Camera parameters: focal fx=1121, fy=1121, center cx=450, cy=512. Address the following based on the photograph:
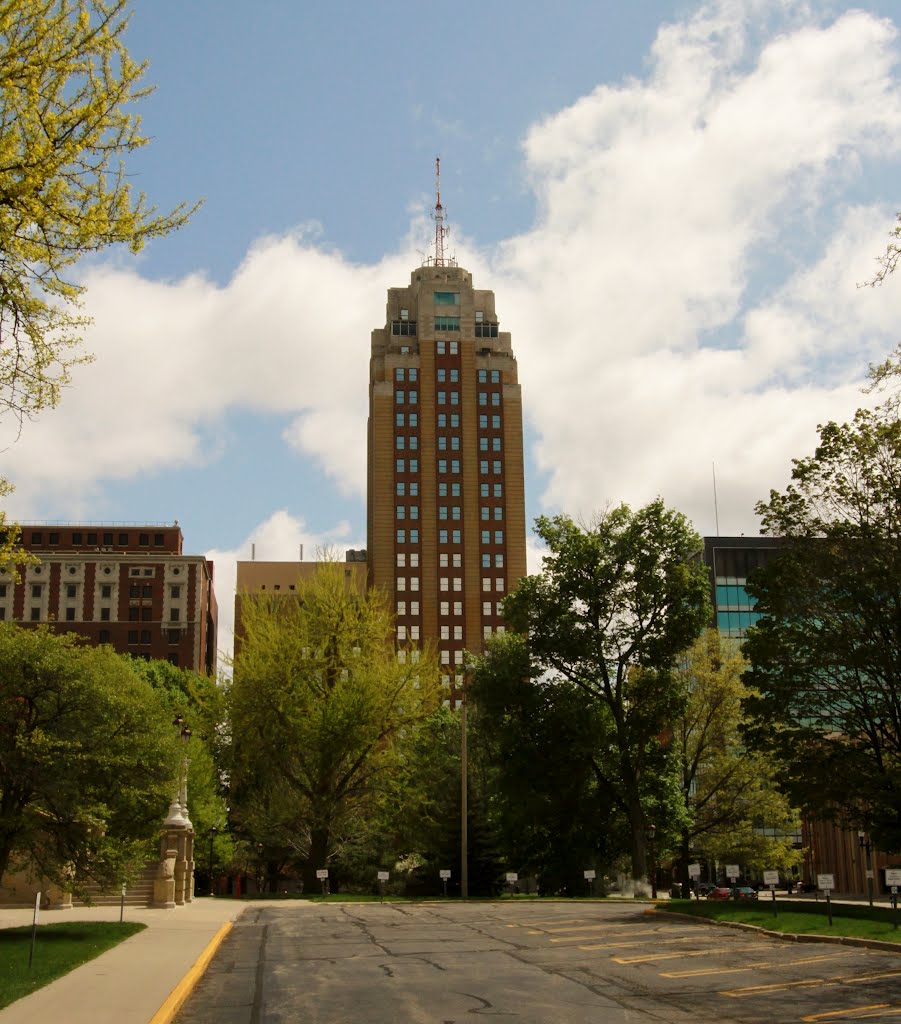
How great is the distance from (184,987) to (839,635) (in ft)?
63.1

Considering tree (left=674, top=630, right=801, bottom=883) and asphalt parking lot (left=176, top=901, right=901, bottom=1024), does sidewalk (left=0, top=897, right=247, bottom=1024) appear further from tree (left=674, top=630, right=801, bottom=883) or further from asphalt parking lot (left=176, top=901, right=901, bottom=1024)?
tree (left=674, top=630, right=801, bottom=883)

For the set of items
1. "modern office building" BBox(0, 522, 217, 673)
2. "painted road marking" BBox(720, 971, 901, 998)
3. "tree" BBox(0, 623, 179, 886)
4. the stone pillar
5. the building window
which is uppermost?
the building window

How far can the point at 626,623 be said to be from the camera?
46594 millimetres

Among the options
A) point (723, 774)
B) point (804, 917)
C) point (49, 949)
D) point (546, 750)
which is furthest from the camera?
point (723, 774)

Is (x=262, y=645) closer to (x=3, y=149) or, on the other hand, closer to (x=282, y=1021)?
(x=282, y=1021)

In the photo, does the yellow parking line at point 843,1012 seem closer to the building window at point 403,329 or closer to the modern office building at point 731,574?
the modern office building at point 731,574

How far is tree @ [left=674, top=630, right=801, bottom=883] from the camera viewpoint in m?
51.6

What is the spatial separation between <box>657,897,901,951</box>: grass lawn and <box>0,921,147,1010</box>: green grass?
13630 mm

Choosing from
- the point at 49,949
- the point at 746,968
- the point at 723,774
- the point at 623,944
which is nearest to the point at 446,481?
the point at 723,774

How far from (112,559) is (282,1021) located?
380ft

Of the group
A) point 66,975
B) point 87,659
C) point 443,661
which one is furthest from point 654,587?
point 443,661

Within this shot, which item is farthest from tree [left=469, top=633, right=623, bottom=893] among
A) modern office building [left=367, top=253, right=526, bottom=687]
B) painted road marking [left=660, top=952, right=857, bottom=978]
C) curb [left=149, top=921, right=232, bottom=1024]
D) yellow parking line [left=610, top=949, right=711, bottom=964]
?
modern office building [left=367, top=253, right=526, bottom=687]

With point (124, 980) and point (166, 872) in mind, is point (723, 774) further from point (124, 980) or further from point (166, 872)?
point (124, 980)

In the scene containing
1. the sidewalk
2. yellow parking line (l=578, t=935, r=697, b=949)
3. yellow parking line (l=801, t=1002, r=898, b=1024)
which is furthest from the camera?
yellow parking line (l=578, t=935, r=697, b=949)
